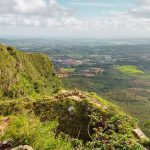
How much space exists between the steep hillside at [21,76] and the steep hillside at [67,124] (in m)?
34.7

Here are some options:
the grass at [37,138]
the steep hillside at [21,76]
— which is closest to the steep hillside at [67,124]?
the grass at [37,138]

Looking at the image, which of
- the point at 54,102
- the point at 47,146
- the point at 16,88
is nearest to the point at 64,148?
the point at 47,146

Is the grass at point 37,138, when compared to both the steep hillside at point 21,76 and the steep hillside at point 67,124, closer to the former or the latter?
the steep hillside at point 67,124

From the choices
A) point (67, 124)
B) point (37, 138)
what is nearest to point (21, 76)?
point (67, 124)

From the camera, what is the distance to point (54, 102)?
3253 centimetres

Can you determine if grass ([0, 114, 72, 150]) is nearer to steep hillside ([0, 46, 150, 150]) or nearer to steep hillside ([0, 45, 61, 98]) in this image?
steep hillside ([0, 46, 150, 150])

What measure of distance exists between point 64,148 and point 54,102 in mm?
16229

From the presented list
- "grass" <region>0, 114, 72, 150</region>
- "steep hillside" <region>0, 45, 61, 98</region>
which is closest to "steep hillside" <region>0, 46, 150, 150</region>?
"grass" <region>0, 114, 72, 150</region>

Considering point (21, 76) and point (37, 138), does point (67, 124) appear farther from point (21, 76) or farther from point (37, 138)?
point (21, 76)

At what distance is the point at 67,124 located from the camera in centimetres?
3070

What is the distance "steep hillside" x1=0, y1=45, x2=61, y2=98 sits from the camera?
74812 millimetres

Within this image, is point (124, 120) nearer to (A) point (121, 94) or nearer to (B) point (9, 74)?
→ (B) point (9, 74)

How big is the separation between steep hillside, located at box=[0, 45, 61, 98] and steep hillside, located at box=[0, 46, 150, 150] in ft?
114

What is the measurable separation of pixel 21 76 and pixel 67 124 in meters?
55.8
